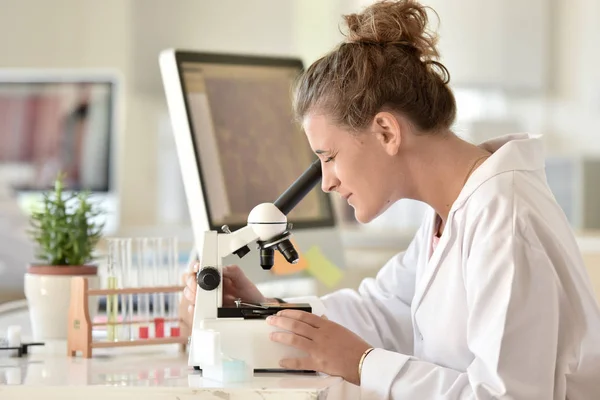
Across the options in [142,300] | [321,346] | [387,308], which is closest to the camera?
[321,346]

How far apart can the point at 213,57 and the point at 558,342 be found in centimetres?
109

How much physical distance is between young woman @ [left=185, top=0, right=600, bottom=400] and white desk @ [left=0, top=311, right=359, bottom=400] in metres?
0.10

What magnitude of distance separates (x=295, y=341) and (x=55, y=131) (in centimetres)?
393

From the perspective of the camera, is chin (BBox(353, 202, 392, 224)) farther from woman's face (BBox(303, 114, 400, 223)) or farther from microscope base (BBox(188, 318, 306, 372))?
Answer: microscope base (BBox(188, 318, 306, 372))

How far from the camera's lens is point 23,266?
4.52m

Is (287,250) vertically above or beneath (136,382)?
above

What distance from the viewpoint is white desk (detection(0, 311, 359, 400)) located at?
3.92 feet

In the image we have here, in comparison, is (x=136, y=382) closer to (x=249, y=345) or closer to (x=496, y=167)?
(x=249, y=345)

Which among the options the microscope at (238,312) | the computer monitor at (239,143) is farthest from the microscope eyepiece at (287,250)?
the computer monitor at (239,143)

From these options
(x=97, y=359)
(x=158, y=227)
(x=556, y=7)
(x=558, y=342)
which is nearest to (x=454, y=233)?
(x=558, y=342)

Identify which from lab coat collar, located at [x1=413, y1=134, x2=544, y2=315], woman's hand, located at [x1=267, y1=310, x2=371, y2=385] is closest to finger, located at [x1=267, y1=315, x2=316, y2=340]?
woman's hand, located at [x1=267, y1=310, x2=371, y2=385]

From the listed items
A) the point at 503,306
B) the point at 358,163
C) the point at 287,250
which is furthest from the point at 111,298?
the point at 503,306

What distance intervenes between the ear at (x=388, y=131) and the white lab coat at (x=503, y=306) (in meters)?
0.14

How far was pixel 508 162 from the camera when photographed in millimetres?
1384
